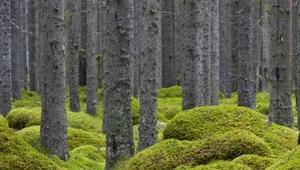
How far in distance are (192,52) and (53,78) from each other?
9.29 ft

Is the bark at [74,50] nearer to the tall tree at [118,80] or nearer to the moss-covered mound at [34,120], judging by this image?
the moss-covered mound at [34,120]

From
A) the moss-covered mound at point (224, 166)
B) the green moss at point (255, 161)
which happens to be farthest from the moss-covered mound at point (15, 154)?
the green moss at point (255, 161)

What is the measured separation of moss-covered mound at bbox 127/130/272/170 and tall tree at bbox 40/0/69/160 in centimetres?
231

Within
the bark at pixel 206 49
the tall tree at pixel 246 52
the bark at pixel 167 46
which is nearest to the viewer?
the tall tree at pixel 246 52

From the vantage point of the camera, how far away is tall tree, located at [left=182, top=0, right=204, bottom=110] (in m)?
8.66

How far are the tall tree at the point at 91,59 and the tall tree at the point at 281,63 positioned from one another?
7.21 metres

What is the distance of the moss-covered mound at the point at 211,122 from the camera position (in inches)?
246

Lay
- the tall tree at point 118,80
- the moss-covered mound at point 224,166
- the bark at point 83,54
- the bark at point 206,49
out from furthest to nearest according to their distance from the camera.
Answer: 1. the bark at point 83,54
2. the bark at point 206,49
3. the tall tree at point 118,80
4. the moss-covered mound at point 224,166

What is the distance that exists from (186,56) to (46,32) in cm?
286

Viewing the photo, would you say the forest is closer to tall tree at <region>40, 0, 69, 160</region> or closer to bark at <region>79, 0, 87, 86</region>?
tall tree at <region>40, 0, 69, 160</region>

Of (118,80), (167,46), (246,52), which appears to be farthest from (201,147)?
(167,46)

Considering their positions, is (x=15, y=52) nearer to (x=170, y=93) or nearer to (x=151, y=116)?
(x=170, y=93)

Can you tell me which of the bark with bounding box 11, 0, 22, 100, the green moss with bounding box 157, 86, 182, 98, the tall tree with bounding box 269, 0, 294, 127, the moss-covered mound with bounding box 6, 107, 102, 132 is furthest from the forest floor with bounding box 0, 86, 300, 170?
the green moss with bounding box 157, 86, 182, 98

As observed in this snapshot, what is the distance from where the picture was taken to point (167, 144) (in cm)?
559
